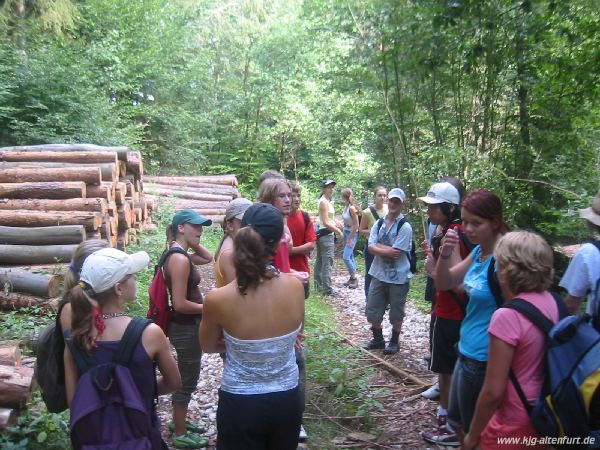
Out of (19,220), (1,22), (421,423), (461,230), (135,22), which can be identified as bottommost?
(421,423)

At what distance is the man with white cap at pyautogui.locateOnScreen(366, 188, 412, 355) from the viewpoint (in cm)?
617

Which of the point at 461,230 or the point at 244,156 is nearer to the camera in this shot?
the point at 461,230

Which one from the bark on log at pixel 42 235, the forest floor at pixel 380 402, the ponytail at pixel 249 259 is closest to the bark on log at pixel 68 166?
the bark on log at pixel 42 235

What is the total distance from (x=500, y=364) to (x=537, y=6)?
5.93 m

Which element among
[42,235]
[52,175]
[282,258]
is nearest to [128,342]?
[282,258]

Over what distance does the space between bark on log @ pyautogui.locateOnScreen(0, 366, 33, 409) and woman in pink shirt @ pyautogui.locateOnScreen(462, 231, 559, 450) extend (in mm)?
3230

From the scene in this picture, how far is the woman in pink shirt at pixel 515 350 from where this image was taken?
228 centimetres

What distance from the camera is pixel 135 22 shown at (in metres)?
20.0

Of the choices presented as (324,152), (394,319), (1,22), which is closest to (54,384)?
(394,319)

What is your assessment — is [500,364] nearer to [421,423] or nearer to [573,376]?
[573,376]

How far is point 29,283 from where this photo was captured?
638cm

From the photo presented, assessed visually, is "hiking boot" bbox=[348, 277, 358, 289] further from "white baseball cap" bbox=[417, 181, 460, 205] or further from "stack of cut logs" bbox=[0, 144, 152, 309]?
"white baseball cap" bbox=[417, 181, 460, 205]

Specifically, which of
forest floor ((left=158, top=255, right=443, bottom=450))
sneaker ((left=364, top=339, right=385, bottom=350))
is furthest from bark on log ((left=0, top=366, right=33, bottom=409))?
sneaker ((left=364, top=339, right=385, bottom=350))

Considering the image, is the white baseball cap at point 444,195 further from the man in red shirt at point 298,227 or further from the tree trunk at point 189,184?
the tree trunk at point 189,184
